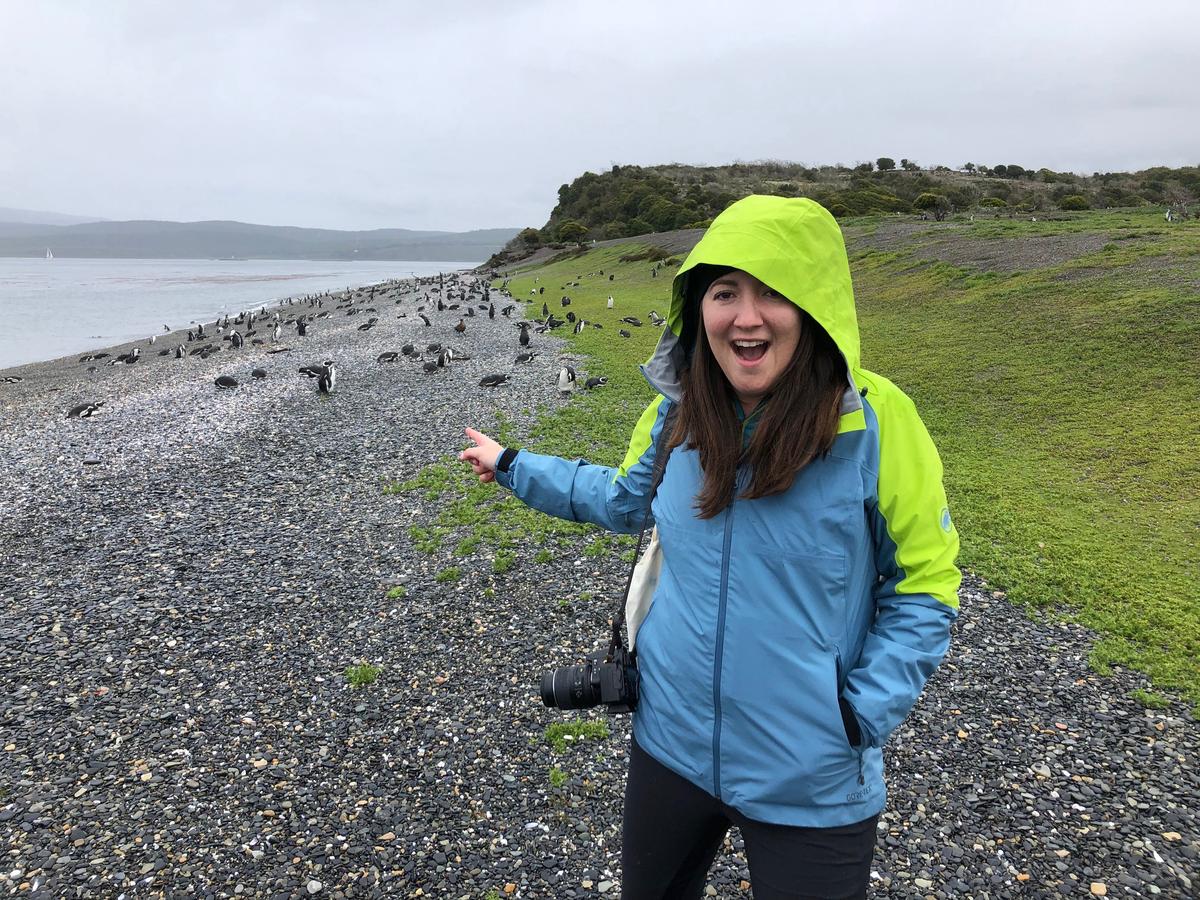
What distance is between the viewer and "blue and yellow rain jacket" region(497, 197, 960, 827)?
2.03 m

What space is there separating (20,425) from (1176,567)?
71.9ft

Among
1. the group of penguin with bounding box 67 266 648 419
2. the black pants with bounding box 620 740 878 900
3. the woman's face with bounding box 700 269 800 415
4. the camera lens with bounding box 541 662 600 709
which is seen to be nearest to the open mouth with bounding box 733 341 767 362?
the woman's face with bounding box 700 269 800 415

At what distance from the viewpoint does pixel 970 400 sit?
12.4 meters

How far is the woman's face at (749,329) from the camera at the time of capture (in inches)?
80.0

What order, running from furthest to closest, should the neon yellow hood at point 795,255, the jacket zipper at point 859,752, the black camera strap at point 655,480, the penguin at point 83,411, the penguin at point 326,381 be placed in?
the penguin at point 326,381 < the penguin at point 83,411 < the black camera strap at point 655,480 < the jacket zipper at point 859,752 < the neon yellow hood at point 795,255

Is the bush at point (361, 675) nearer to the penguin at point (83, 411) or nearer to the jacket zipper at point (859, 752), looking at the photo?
the jacket zipper at point (859, 752)

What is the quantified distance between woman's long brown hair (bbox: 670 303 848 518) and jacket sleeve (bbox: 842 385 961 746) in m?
0.19

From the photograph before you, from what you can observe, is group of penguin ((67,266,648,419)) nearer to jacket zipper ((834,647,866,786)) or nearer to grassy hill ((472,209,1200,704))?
grassy hill ((472,209,1200,704))

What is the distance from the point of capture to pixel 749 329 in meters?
2.05

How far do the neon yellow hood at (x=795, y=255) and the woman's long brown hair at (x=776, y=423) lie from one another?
0.22 feet

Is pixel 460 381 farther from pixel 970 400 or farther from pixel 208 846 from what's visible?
pixel 208 846

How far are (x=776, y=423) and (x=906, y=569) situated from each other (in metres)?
0.58

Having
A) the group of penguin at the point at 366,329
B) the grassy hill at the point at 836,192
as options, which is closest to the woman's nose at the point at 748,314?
the group of penguin at the point at 366,329

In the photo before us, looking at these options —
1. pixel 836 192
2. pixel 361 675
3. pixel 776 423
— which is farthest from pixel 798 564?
pixel 836 192
